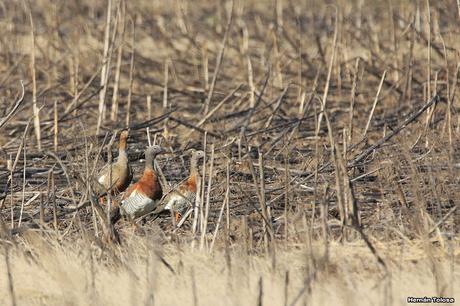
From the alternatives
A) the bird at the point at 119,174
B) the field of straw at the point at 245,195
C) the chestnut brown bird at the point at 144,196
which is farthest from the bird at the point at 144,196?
the bird at the point at 119,174

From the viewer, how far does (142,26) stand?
39.2 ft

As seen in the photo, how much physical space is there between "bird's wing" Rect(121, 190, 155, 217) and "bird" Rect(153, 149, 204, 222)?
0.11 meters

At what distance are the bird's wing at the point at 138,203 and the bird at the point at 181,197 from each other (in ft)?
0.35

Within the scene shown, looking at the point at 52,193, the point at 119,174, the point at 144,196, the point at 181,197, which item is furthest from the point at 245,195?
the point at 119,174

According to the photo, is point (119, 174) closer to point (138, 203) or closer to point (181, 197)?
point (138, 203)

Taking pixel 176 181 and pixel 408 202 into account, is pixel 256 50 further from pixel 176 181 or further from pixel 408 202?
pixel 408 202

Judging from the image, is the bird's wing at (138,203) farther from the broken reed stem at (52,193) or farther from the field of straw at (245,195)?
the broken reed stem at (52,193)

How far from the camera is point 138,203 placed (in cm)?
589

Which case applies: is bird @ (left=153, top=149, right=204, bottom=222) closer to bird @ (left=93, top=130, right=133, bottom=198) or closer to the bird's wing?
the bird's wing

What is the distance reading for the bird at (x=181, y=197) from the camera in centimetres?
589

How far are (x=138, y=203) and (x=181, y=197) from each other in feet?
0.81

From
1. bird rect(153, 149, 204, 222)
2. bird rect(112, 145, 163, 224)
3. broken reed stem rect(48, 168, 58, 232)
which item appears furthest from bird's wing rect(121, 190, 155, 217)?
broken reed stem rect(48, 168, 58, 232)

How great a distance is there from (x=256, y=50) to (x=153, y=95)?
7.65 ft

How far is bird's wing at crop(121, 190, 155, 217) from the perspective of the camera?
5.89 meters
